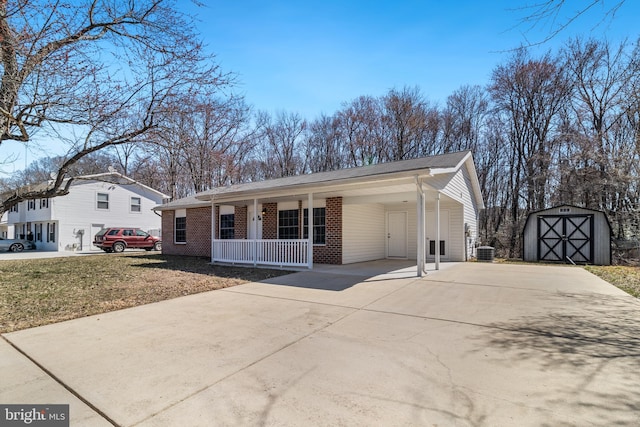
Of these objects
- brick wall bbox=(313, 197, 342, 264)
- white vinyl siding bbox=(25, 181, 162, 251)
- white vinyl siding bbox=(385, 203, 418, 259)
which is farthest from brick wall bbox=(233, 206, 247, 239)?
white vinyl siding bbox=(25, 181, 162, 251)

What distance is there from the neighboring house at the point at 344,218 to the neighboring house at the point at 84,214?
12435mm

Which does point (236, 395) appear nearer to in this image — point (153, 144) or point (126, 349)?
point (126, 349)

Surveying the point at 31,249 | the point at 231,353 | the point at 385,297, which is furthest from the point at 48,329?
the point at 31,249

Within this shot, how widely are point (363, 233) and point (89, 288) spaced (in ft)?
29.1

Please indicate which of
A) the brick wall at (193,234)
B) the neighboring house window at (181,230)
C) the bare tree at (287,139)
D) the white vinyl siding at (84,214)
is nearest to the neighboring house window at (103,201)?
the white vinyl siding at (84,214)

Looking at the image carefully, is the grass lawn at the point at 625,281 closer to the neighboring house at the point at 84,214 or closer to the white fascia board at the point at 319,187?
the white fascia board at the point at 319,187

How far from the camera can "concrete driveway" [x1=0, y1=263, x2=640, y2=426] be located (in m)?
2.39

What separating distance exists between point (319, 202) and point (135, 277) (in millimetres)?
6430

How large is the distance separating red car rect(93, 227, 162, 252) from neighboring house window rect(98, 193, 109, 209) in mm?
4915

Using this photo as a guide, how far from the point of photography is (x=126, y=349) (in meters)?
3.67

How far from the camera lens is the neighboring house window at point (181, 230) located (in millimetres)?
16938

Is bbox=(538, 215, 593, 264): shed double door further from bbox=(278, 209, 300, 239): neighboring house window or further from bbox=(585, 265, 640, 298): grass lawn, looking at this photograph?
bbox=(278, 209, 300, 239): neighboring house window

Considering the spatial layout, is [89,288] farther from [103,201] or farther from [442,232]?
[103,201]

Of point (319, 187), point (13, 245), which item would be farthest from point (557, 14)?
point (13, 245)
